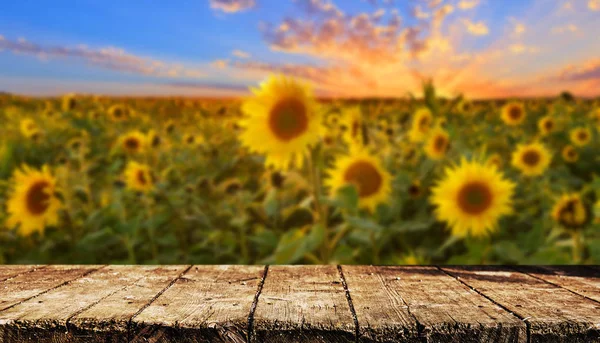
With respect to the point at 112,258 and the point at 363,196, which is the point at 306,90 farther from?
the point at 112,258

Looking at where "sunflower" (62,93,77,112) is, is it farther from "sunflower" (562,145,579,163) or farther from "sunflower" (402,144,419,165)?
"sunflower" (562,145,579,163)

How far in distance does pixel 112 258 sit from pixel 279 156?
1202 mm

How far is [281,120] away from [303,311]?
1502mm

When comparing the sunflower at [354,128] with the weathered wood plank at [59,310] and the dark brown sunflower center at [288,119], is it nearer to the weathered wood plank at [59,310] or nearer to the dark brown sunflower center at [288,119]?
the dark brown sunflower center at [288,119]

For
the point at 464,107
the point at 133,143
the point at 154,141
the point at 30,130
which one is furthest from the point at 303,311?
the point at 464,107

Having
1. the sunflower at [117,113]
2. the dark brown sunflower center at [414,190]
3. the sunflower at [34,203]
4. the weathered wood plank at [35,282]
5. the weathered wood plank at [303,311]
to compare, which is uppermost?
the sunflower at [117,113]

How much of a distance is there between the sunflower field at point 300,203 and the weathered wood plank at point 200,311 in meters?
0.83

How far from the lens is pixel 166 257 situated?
2686 millimetres

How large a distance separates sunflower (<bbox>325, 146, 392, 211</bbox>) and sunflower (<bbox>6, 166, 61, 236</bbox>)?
49.0 inches

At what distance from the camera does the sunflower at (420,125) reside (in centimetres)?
412

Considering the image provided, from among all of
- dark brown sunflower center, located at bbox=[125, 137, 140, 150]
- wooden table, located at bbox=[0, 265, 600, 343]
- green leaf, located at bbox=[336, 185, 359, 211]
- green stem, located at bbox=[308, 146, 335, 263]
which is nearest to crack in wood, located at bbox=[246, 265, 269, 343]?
wooden table, located at bbox=[0, 265, 600, 343]

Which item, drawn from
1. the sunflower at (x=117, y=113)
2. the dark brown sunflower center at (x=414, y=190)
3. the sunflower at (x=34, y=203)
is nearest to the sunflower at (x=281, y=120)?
the sunflower at (x=34, y=203)

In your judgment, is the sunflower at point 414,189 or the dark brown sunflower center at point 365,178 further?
the sunflower at point 414,189

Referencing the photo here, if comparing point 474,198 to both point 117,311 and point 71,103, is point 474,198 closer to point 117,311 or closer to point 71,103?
point 117,311
